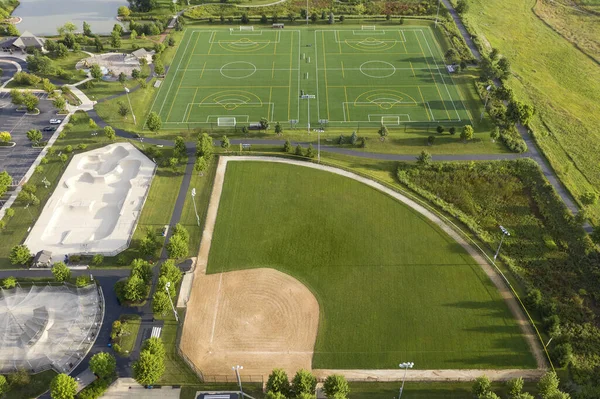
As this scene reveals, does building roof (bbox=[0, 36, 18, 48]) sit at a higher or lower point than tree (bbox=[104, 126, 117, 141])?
higher

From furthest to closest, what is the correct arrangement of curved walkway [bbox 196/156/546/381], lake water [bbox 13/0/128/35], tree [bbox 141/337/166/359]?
lake water [bbox 13/0/128/35] < curved walkway [bbox 196/156/546/381] < tree [bbox 141/337/166/359]

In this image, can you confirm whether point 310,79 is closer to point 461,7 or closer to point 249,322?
point 461,7

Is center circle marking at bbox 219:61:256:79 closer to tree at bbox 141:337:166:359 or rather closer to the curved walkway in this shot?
the curved walkway

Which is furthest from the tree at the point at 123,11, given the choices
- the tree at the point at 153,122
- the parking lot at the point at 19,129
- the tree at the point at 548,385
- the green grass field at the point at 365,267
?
the tree at the point at 548,385

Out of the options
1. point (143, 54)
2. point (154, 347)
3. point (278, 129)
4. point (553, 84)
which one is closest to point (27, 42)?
point (143, 54)

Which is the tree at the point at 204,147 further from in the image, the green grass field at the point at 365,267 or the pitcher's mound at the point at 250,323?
the pitcher's mound at the point at 250,323

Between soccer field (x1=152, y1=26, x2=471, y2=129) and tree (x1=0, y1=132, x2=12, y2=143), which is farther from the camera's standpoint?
soccer field (x1=152, y1=26, x2=471, y2=129)

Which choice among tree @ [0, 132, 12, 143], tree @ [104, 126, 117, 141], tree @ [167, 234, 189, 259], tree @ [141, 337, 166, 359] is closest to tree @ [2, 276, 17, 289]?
tree @ [167, 234, 189, 259]

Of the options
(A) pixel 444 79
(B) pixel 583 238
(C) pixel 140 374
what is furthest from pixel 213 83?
(B) pixel 583 238
